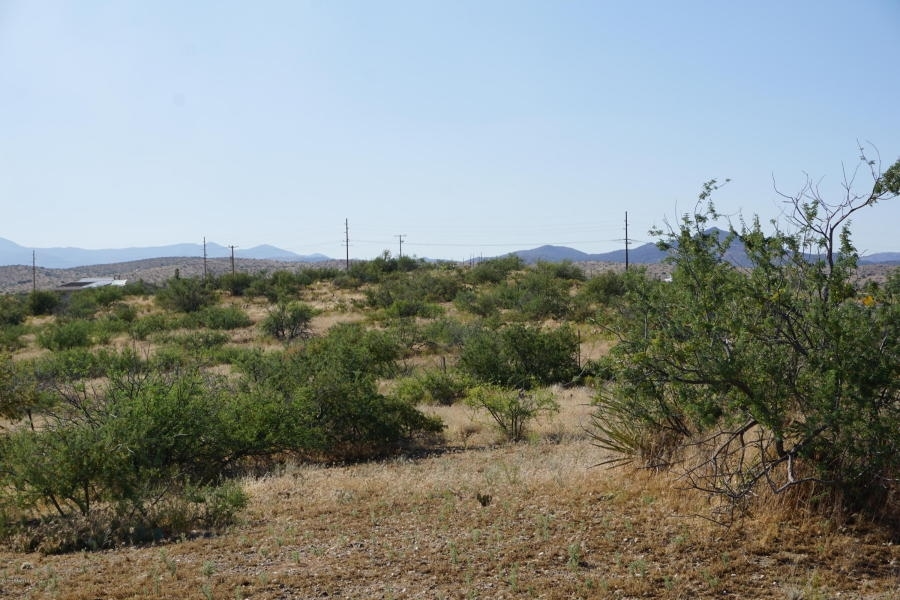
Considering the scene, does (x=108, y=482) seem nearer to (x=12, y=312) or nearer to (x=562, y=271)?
(x=12, y=312)

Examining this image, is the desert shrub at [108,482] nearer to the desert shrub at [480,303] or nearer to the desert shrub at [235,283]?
the desert shrub at [480,303]

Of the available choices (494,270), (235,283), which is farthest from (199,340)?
(494,270)

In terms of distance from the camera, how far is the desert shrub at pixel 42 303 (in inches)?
1900

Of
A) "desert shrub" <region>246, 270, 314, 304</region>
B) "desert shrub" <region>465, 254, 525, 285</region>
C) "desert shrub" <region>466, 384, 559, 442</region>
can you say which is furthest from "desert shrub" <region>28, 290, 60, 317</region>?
"desert shrub" <region>466, 384, 559, 442</region>

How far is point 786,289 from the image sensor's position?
7660mm

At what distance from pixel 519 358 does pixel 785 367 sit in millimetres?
14666

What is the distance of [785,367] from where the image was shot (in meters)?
7.78

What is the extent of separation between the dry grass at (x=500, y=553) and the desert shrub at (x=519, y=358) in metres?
11.6

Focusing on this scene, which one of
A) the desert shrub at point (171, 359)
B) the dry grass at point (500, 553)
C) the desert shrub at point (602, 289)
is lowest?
the desert shrub at point (171, 359)

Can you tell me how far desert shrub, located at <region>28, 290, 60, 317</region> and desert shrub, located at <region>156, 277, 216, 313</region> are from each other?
6.56 metres

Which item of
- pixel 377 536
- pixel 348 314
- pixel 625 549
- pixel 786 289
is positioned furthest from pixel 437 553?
pixel 348 314

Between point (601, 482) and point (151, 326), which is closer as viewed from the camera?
point (601, 482)

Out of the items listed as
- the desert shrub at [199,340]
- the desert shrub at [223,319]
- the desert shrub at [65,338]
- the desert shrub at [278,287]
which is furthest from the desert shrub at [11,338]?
the desert shrub at [278,287]

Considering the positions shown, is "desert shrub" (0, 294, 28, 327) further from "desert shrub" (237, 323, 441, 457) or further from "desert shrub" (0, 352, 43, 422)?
"desert shrub" (237, 323, 441, 457)
